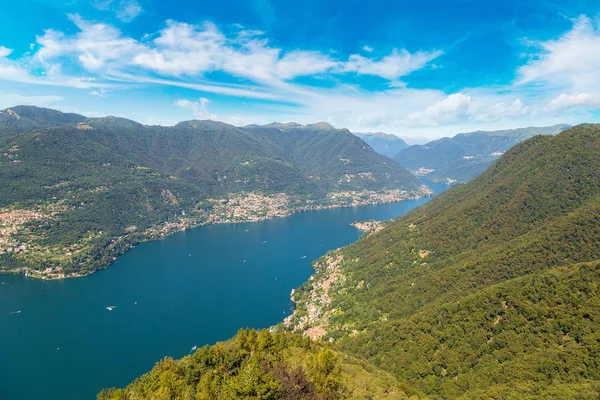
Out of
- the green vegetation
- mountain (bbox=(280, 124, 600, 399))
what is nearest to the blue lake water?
mountain (bbox=(280, 124, 600, 399))

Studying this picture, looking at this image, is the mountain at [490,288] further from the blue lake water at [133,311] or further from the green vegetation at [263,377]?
the blue lake water at [133,311]

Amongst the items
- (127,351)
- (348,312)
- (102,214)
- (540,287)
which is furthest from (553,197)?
(102,214)

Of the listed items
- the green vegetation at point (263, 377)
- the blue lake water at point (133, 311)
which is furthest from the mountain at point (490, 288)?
the blue lake water at point (133, 311)

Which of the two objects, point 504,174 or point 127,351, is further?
point 504,174

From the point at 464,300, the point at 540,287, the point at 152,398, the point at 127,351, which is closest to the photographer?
the point at 152,398

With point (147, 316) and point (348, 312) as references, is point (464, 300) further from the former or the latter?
point (147, 316)

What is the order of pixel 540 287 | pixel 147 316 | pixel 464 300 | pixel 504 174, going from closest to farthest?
1. pixel 540 287
2. pixel 464 300
3. pixel 147 316
4. pixel 504 174

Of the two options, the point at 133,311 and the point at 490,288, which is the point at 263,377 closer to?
the point at 490,288

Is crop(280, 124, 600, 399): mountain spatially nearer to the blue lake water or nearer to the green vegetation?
the green vegetation
